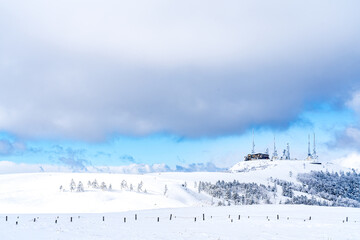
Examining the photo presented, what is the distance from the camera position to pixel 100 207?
19100 centimetres

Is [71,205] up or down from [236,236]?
down

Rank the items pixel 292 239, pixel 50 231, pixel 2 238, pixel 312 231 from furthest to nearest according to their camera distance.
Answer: pixel 312 231 < pixel 50 231 < pixel 292 239 < pixel 2 238

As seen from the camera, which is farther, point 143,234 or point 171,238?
point 143,234

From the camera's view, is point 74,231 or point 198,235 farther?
point 74,231

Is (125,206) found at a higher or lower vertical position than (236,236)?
lower

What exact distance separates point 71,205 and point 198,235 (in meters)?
161

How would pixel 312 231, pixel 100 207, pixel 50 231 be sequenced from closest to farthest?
pixel 50 231 < pixel 312 231 < pixel 100 207

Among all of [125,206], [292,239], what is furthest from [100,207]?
[292,239]

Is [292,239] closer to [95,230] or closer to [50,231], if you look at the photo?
[95,230]

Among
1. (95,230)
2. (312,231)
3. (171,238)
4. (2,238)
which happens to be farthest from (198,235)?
(2,238)

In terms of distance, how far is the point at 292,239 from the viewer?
46.1 metres

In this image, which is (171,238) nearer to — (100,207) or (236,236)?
(236,236)

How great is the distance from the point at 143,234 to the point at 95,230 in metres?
8.15

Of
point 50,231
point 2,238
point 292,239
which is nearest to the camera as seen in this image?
point 2,238
